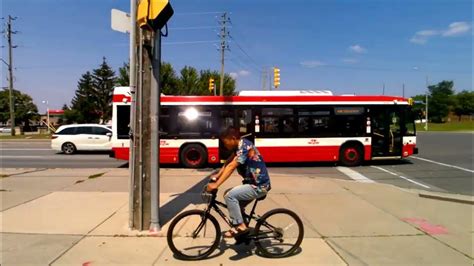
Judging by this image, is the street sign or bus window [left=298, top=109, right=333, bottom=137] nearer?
the street sign

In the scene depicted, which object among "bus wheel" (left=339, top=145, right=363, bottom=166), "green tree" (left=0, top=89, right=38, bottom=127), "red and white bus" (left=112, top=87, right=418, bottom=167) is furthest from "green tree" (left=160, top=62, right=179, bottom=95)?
"green tree" (left=0, top=89, right=38, bottom=127)

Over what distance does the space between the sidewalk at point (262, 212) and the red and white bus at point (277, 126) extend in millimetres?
4786

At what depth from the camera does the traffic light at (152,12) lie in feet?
19.4

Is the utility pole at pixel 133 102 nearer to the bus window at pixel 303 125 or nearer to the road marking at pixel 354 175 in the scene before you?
the road marking at pixel 354 175

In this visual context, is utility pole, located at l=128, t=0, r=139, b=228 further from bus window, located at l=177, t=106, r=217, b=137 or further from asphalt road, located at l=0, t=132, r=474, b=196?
bus window, located at l=177, t=106, r=217, b=137

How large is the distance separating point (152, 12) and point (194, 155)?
10.2 m

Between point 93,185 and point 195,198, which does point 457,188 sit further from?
point 93,185

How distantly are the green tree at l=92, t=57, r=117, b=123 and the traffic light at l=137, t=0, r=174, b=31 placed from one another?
6648 centimetres

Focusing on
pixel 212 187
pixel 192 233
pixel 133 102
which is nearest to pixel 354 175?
pixel 133 102

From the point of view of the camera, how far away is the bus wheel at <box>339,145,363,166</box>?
1622cm

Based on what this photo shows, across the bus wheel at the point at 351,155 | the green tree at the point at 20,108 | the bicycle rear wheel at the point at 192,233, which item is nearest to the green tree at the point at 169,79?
the bus wheel at the point at 351,155

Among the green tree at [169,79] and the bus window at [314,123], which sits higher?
the green tree at [169,79]

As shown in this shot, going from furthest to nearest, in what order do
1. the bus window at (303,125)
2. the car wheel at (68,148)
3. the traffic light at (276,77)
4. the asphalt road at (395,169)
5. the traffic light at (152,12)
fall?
the traffic light at (276,77)
the car wheel at (68,148)
the bus window at (303,125)
the asphalt road at (395,169)
the traffic light at (152,12)

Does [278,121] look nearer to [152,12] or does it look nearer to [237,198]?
[152,12]
